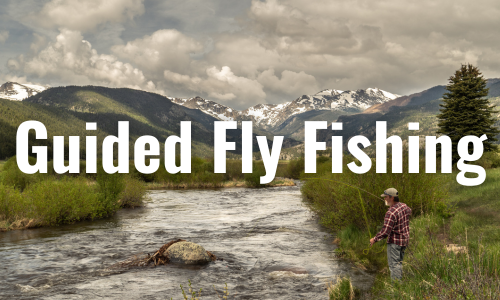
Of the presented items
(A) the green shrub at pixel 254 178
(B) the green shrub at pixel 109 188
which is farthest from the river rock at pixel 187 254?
(A) the green shrub at pixel 254 178

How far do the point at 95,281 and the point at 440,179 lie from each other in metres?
16.9

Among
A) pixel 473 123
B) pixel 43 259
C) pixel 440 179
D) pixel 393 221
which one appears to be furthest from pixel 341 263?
pixel 473 123

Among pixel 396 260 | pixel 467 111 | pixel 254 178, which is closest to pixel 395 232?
pixel 396 260

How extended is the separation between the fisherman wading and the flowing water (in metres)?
2.66

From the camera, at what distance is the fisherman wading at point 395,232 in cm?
1030

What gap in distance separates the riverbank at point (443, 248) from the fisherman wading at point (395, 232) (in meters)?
0.26

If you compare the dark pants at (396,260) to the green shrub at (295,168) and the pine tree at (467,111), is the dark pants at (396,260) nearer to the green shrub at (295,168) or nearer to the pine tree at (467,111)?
the pine tree at (467,111)

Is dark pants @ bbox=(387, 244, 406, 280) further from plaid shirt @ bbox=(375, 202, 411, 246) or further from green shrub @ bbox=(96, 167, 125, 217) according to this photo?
green shrub @ bbox=(96, 167, 125, 217)

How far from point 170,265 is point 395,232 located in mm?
9817

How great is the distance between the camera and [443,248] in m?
11.5

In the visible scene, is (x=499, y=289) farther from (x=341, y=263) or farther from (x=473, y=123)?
(x=473, y=123)

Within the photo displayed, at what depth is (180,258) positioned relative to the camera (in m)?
17.0

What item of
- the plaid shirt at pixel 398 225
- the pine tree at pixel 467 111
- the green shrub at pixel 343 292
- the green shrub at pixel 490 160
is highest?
the pine tree at pixel 467 111

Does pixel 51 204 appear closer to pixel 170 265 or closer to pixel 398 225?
pixel 170 265
